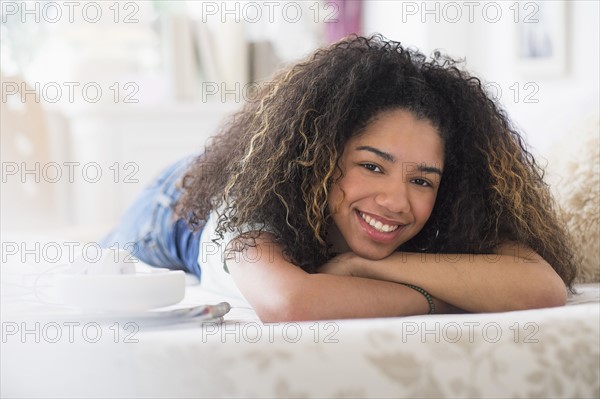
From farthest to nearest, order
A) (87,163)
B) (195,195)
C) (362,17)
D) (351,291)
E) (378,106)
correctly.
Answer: (362,17) < (87,163) < (195,195) < (378,106) < (351,291)

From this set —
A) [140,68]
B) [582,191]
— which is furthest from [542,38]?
[140,68]

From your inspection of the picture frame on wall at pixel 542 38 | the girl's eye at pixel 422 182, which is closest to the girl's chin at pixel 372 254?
the girl's eye at pixel 422 182

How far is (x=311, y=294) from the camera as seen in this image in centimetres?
120

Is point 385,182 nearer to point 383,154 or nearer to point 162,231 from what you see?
point 383,154

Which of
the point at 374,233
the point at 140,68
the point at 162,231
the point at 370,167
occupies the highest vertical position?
the point at 140,68

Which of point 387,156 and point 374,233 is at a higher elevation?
point 387,156

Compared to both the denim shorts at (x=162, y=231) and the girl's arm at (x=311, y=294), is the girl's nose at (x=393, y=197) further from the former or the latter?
the denim shorts at (x=162, y=231)

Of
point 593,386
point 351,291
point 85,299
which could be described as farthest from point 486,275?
point 85,299

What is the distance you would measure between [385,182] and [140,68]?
2804 millimetres

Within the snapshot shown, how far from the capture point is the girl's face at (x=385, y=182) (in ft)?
4.43

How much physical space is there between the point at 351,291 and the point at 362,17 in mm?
2807

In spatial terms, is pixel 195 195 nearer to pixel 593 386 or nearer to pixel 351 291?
pixel 351 291

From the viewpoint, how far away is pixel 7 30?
386 cm

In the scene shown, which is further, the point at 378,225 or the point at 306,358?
the point at 378,225
